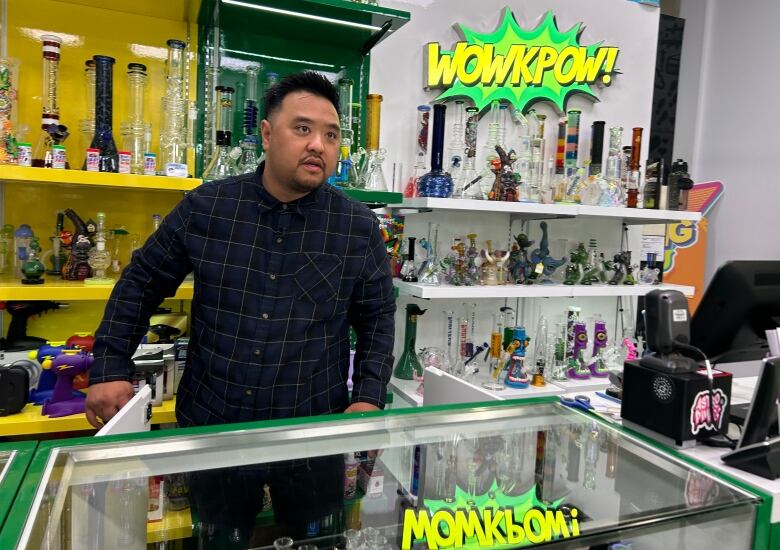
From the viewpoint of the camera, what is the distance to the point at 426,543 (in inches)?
34.2

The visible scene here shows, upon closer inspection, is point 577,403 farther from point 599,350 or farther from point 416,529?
point 599,350

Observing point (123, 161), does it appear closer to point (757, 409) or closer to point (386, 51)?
point (386, 51)

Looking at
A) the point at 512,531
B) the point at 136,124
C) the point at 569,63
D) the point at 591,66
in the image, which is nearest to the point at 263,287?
the point at 512,531

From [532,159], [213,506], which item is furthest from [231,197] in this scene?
[532,159]

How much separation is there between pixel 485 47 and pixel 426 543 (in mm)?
2609

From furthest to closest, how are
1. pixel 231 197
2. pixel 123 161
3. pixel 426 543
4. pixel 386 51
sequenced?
1. pixel 386 51
2. pixel 123 161
3. pixel 231 197
4. pixel 426 543

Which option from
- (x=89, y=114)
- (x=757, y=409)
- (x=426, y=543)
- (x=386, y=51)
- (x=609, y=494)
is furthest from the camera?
(x=386, y=51)

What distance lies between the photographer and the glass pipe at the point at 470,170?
2766 mm

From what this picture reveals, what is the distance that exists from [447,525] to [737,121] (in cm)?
457

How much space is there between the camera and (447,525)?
90 centimetres

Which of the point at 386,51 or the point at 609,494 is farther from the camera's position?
the point at 386,51

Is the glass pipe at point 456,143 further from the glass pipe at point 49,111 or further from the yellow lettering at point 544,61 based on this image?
the glass pipe at point 49,111

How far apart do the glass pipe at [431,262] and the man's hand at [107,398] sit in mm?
1443

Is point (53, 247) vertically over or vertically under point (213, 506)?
over
